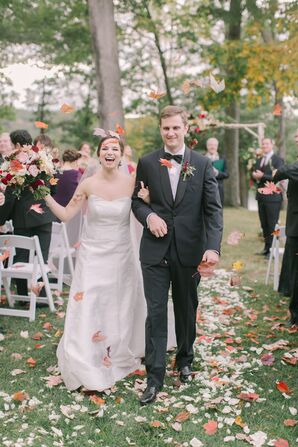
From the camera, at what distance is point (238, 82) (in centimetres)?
1558

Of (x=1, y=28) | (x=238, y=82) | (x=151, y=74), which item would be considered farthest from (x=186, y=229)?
(x=151, y=74)

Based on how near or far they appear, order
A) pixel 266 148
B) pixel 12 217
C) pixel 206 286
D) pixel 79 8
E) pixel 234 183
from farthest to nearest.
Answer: pixel 234 183 < pixel 79 8 < pixel 266 148 < pixel 206 286 < pixel 12 217

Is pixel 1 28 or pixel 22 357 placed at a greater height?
pixel 1 28

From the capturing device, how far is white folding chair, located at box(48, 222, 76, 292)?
795cm

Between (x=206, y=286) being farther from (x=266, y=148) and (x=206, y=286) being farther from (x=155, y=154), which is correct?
(x=155, y=154)

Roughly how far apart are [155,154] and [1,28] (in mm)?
13566

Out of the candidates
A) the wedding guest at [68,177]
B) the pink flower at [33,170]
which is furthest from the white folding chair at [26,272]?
the wedding guest at [68,177]

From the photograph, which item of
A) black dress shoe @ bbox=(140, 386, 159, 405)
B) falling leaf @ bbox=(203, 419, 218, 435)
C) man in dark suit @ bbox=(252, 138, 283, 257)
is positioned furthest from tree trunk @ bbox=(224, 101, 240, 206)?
falling leaf @ bbox=(203, 419, 218, 435)

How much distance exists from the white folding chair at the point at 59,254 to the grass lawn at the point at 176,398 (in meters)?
1.32

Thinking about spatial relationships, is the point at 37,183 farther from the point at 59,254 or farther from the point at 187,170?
the point at 59,254

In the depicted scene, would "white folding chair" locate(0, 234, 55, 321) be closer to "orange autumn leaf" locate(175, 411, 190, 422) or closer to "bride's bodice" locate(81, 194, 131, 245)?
"bride's bodice" locate(81, 194, 131, 245)

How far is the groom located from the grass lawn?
1.11ft

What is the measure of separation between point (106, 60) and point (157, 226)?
8981 millimetres

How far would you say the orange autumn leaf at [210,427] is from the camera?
12.5ft
